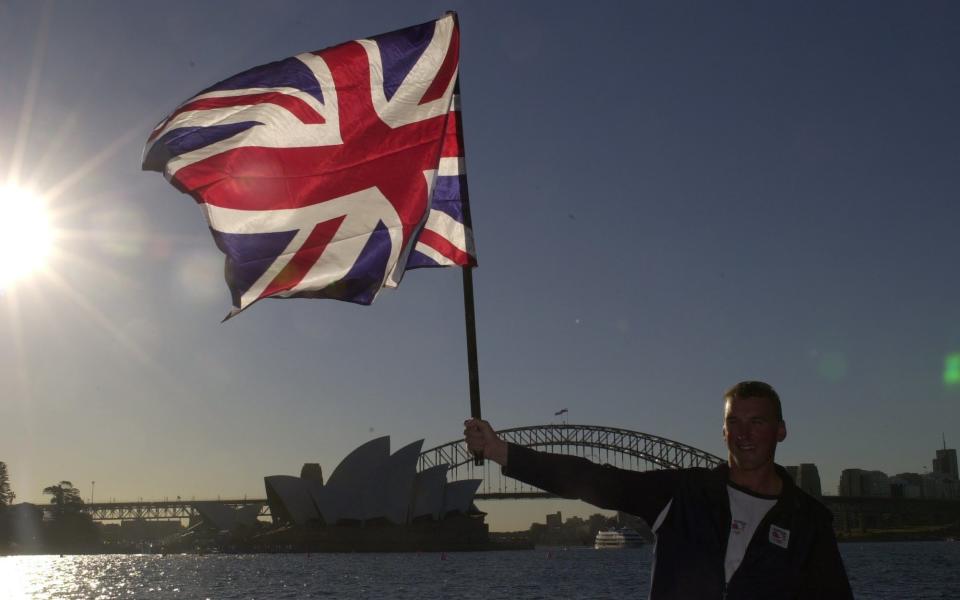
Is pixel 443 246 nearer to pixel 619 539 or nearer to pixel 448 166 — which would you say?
pixel 448 166

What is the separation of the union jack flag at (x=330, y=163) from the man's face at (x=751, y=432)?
3081 millimetres

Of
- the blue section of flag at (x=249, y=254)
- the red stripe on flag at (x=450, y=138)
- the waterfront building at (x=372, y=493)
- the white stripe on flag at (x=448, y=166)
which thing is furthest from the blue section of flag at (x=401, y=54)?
the waterfront building at (x=372, y=493)

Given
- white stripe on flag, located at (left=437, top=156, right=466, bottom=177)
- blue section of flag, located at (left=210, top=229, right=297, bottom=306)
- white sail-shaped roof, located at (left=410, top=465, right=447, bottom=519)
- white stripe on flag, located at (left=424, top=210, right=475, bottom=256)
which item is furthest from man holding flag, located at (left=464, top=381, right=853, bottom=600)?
white sail-shaped roof, located at (left=410, top=465, right=447, bottom=519)

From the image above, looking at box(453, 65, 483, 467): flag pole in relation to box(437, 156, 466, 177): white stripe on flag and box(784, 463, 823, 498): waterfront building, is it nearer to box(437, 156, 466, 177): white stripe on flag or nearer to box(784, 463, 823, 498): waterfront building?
box(437, 156, 466, 177): white stripe on flag

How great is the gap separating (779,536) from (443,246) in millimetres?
3547

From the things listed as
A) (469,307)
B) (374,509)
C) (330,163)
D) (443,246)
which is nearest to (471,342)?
(469,307)

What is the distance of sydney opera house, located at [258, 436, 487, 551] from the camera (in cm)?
11400

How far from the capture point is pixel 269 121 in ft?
22.4

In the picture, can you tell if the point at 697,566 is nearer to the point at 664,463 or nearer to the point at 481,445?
the point at 481,445

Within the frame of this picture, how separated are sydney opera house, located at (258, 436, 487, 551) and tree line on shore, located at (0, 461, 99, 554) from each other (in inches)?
2248

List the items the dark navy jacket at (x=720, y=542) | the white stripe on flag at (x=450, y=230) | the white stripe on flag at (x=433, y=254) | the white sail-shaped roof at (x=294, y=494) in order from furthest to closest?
the white sail-shaped roof at (x=294, y=494) → the white stripe on flag at (x=433, y=254) → the white stripe on flag at (x=450, y=230) → the dark navy jacket at (x=720, y=542)

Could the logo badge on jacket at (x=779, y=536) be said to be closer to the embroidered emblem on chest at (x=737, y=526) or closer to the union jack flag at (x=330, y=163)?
the embroidered emblem on chest at (x=737, y=526)

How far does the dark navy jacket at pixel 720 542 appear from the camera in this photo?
3135mm

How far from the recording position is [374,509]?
117 meters
